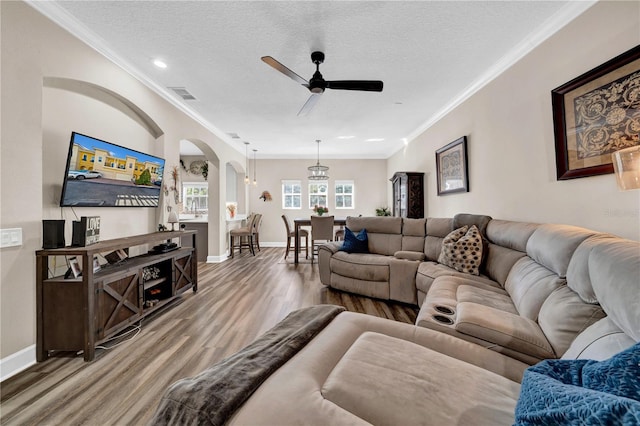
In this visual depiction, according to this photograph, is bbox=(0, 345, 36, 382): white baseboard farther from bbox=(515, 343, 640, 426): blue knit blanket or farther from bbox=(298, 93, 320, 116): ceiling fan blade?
bbox=(298, 93, 320, 116): ceiling fan blade

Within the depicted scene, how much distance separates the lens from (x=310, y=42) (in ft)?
8.50

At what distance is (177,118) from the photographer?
4.05 meters

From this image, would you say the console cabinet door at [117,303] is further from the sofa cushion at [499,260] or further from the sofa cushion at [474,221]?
the sofa cushion at [474,221]

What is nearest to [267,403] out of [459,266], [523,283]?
[523,283]

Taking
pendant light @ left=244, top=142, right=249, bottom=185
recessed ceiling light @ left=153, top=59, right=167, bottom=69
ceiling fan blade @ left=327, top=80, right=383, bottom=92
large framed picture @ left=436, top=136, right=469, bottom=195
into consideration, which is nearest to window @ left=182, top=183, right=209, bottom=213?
pendant light @ left=244, top=142, right=249, bottom=185

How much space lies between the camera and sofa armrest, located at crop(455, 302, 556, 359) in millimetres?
1298

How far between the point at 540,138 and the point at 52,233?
14.5 ft

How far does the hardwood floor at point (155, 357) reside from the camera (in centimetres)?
156

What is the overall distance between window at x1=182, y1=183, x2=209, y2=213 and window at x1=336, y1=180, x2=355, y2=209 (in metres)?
4.03

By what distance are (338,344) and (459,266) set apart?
6.98 ft

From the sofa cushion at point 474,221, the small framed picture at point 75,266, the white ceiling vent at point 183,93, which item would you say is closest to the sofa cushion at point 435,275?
the sofa cushion at point 474,221

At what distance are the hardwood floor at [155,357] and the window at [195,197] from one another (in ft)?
14.3

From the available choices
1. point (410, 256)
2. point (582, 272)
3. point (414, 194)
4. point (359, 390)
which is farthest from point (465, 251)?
point (414, 194)

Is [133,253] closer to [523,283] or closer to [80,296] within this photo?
[80,296]
